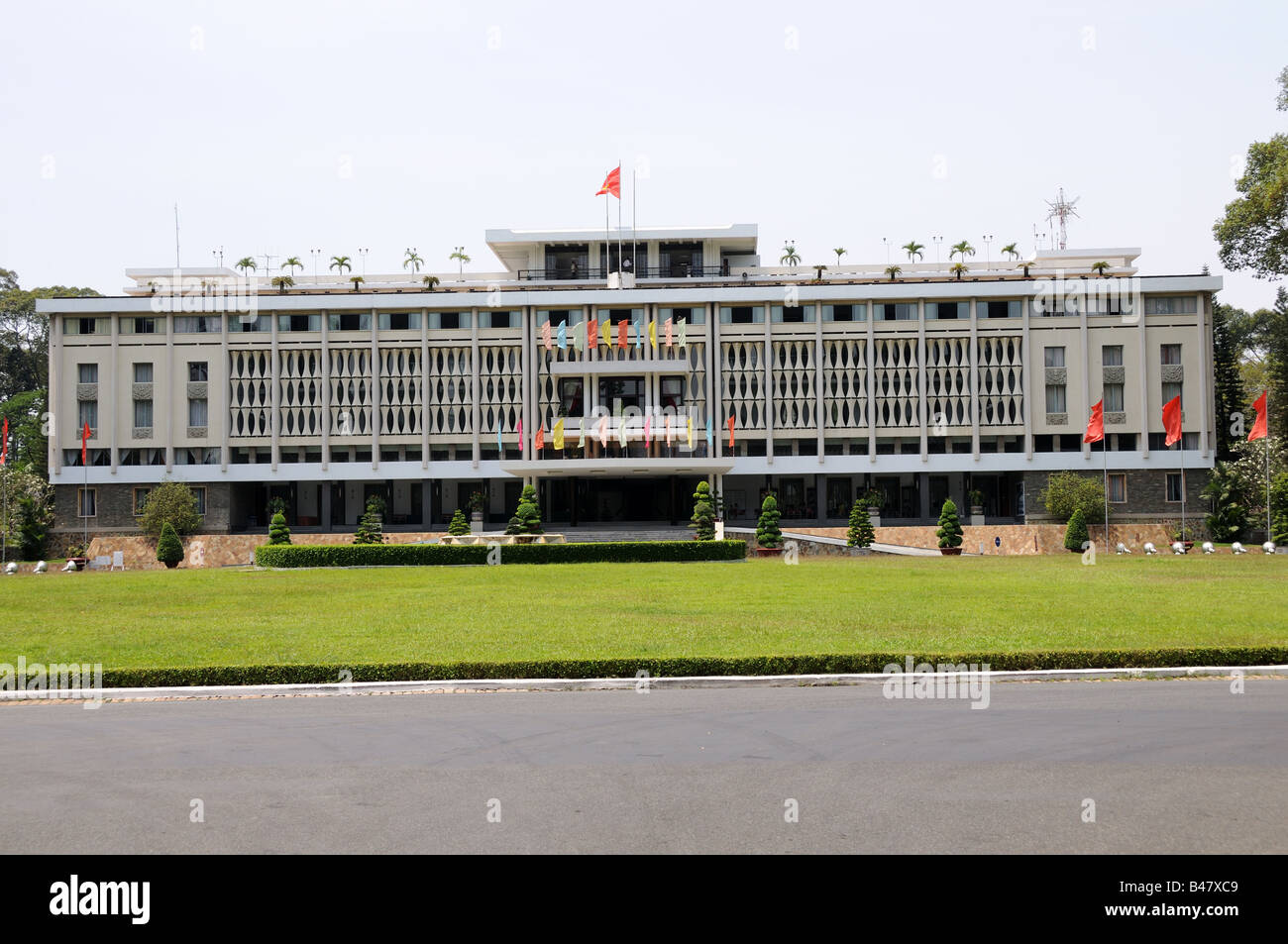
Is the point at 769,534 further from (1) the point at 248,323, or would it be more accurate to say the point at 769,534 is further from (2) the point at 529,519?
(1) the point at 248,323

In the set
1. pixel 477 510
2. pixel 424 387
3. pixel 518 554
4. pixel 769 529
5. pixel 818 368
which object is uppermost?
pixel 818 368

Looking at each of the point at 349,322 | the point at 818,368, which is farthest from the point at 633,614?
the point at 349,322

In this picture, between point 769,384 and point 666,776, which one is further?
point 769,384

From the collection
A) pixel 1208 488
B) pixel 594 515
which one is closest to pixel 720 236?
pixel 594 515

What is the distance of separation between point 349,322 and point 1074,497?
44.9 m

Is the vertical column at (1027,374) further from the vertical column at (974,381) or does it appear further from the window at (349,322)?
the window at (349,322)

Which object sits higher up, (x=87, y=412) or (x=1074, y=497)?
(x=87, y=412)

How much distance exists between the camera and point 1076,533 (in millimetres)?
56906

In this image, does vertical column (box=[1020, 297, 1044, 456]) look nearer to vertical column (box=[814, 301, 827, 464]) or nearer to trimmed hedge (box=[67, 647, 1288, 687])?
vertical column (box=[814, 301, 827, 464])

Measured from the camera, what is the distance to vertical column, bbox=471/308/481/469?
68.9 m

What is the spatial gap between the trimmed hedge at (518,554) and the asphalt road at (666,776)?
1200 inches

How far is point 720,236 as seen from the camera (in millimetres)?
72625

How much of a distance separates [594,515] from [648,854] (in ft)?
211
